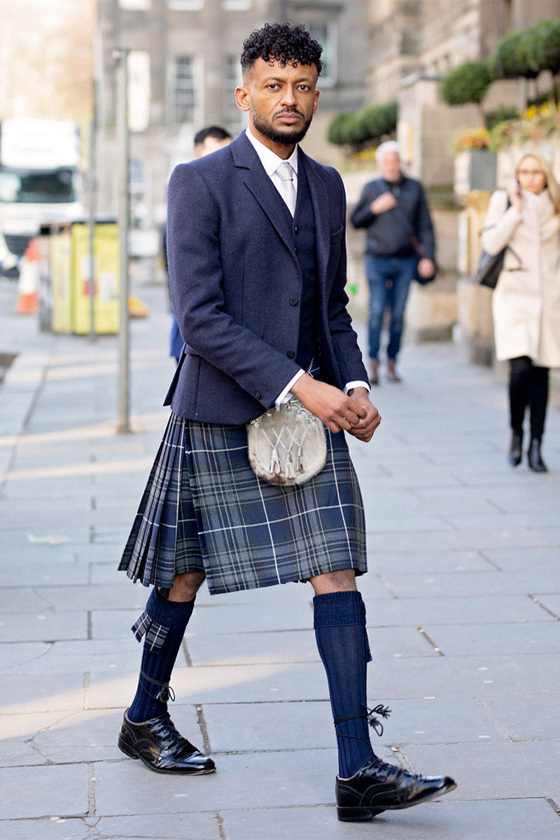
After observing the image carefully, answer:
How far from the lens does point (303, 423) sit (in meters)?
3.23

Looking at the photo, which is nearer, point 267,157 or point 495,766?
point 267,157

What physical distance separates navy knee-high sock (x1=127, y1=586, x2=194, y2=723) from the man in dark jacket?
847 cm

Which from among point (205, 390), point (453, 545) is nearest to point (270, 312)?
point (205, 390)

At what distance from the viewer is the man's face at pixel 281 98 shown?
3.17 m

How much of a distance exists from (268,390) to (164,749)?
38.7 inches

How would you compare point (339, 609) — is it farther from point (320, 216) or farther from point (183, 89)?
point (183, 89)

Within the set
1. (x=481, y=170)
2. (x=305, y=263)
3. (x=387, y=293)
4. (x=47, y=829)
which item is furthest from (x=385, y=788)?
(x=481, y=170)

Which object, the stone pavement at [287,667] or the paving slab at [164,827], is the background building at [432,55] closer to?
the stone pavement at [287,667]

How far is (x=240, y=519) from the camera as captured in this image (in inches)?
130

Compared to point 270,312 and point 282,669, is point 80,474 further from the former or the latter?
point 270,312

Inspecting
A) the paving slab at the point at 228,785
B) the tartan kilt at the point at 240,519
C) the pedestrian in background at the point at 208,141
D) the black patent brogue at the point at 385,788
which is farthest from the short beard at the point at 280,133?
the pedestrian in background at the point at 208,141

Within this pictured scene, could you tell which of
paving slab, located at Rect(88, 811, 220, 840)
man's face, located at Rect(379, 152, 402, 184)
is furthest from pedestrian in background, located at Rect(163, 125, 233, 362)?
man's face, located at Rect(379, 152, 402, 184)

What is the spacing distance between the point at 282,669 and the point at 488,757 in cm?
93

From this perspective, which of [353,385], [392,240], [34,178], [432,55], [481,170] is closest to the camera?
[353,385]
